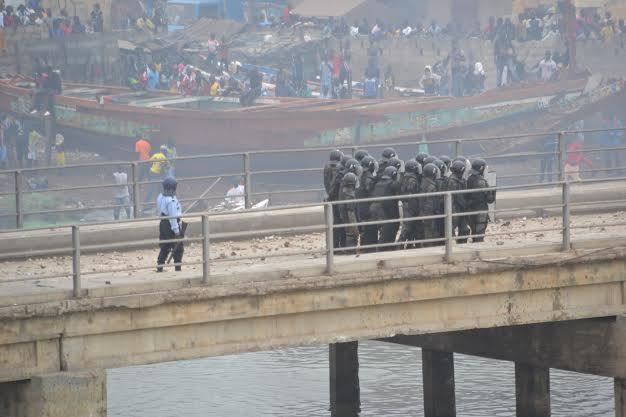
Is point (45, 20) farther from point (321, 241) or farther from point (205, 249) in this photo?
point (205, 249)

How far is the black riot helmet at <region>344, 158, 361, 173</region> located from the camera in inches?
722

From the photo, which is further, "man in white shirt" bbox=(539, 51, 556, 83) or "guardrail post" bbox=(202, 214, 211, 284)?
"man in white shirt" bbox=(539, 51, 556, 83)

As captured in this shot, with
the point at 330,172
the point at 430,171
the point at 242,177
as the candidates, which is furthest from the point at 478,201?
the point at 242,177

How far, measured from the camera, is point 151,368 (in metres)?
27.2

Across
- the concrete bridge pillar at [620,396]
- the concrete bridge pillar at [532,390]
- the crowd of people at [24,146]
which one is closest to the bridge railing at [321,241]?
the concrete bridge pillar at [620,396]

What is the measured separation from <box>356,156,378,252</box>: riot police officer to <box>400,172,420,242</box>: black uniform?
395mm

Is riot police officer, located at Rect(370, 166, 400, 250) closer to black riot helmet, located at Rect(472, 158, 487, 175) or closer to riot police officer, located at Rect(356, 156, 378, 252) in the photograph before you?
riot police officer, located at Rect(356, 156, 378, 252)

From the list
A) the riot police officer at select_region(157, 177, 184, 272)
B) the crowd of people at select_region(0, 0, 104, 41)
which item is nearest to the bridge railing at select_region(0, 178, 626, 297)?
the riot police officer at select_region(157, 177, 184, 272)

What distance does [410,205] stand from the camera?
18172 millimetres

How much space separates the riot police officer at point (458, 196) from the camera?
707 inches

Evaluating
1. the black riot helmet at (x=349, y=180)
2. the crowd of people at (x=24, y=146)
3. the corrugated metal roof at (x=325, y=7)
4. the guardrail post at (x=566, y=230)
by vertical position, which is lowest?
the guardrail post at (x=566, y=230)

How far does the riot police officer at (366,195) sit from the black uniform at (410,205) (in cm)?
40

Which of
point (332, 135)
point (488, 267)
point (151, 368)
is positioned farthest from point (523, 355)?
point (332, 135)

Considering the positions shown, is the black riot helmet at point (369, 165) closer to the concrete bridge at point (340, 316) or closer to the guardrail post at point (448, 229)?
the concrete bridge at point (340, 316)
